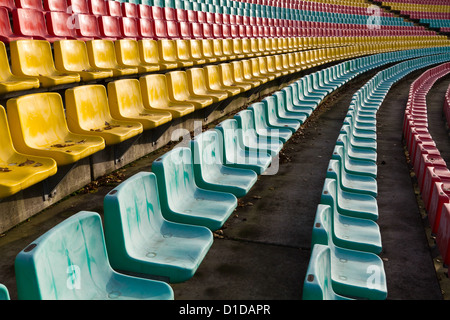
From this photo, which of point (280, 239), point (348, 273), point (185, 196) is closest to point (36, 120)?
point (185, 196)

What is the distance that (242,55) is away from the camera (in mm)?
6219

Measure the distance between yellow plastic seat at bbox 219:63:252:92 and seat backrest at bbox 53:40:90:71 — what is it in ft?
6.07

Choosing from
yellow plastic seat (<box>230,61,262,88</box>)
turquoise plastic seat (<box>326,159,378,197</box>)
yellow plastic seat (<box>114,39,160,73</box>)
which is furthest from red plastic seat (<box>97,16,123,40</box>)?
turquoise plastic seat (<box>326,159,378,197</box>)

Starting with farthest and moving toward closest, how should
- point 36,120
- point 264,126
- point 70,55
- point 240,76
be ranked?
1. point 240,76
2. point 264,126
3. point 70,55
4. point 36,120

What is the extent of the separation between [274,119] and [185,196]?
83.5 inches

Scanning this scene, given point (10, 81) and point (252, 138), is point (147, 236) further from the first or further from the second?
point (252, 138)

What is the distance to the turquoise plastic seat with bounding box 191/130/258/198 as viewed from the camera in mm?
2267

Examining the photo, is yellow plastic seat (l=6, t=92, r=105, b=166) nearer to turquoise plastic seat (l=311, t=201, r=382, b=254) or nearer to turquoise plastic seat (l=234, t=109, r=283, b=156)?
turquoise plastic seat (l=234, t=109, r=283, b=156)

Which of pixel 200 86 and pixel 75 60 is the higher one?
pixel 75 60

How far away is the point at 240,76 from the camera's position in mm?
5305

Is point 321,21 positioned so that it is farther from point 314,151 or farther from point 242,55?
point 314,151

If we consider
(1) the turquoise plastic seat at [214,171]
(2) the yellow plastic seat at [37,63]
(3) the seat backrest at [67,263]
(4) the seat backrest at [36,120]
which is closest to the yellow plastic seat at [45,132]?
(4) the seat backrest at [36,120]

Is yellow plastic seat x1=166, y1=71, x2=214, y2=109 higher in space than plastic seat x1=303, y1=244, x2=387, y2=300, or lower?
higher
